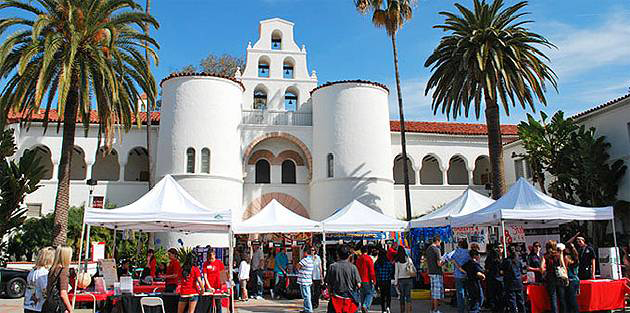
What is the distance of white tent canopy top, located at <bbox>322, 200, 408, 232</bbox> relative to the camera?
17781mm

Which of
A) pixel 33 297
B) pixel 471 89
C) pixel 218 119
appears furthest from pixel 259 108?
pixel 33 297

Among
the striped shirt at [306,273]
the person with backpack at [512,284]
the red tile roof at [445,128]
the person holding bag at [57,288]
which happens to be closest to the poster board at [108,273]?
the striped shirt at [306,273]

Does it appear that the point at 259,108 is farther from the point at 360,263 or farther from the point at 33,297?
the point at 33,297

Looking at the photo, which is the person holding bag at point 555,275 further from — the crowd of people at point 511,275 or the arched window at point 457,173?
the arched window at point 457,173

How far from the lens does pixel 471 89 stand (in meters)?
21.2

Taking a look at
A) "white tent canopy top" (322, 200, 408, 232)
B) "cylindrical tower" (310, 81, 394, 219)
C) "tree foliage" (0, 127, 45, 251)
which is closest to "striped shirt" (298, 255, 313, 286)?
"white tent canopy top" (322, 200, 408, 232)

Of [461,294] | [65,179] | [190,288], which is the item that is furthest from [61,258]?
[65,179]

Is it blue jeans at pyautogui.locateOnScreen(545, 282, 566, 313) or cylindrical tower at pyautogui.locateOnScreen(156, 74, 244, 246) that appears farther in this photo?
cylindrical tower at pyautogui.locateOnScreen(156, 74, 244, 246)

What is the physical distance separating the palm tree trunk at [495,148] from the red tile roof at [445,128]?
33.2 feet

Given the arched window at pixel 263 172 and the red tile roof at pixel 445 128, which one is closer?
the arched window at pixel 263 172

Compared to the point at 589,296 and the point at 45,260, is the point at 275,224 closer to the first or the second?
the point at 589,296

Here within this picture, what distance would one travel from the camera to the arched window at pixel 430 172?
3353 centimetres

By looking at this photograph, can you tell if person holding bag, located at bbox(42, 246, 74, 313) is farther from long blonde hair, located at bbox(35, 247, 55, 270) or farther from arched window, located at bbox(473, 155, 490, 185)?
arched window, located at bbox(473, 155, 490, 185)

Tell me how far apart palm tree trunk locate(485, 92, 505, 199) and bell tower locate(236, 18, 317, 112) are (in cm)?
1206
